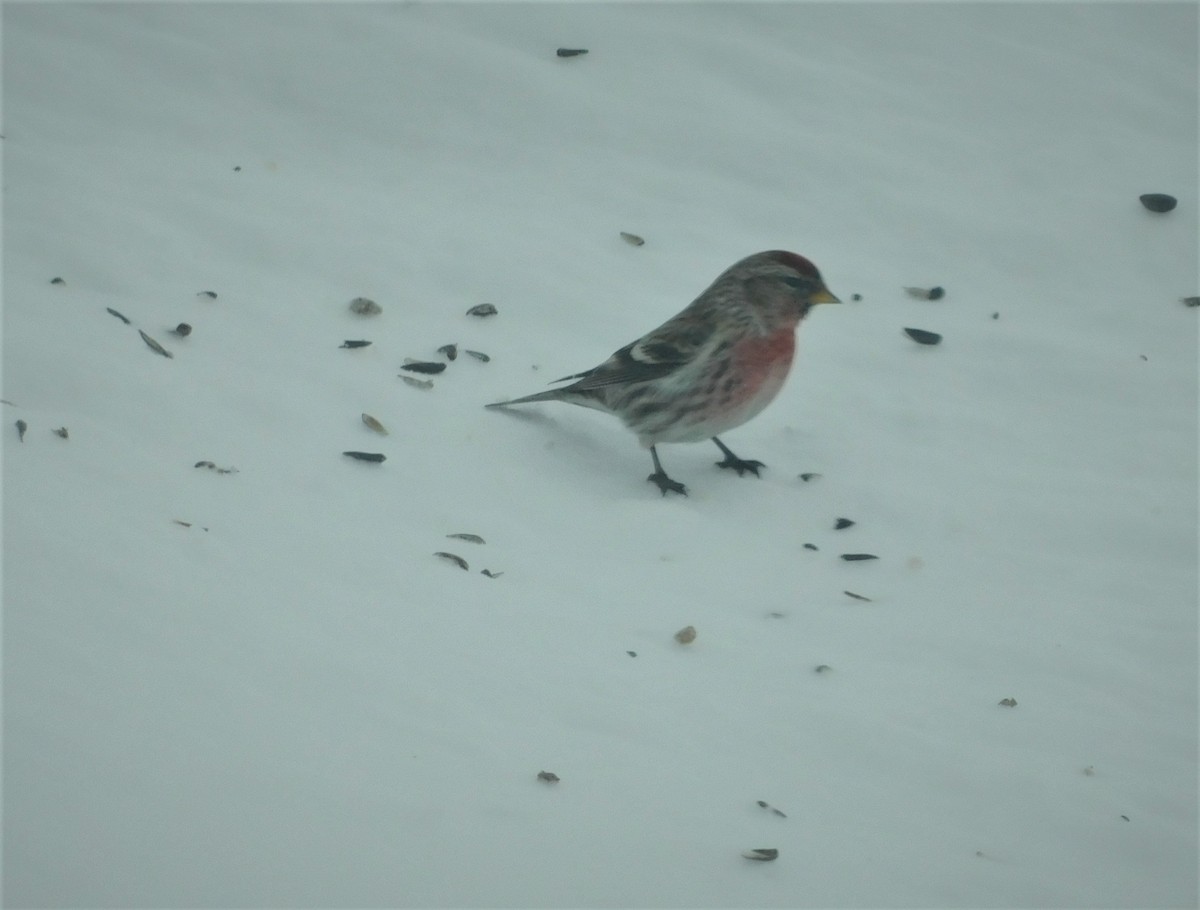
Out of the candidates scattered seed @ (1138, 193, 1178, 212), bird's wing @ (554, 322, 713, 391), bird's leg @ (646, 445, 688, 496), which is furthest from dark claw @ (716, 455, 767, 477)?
scattered seed @ (1138, 193, 1178, 212)

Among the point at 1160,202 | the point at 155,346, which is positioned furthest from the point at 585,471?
the point at 1160,202

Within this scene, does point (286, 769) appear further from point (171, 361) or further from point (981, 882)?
point (171, 361)

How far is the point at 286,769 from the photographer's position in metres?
3.22

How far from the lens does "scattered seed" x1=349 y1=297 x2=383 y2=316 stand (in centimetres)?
598

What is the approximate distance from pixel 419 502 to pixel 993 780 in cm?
223

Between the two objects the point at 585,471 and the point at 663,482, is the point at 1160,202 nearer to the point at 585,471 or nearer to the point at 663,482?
the point at 663,482

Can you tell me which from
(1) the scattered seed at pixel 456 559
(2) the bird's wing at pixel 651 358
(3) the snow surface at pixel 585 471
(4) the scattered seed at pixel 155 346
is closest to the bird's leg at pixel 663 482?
(3) the snow surface at pixel 585 471

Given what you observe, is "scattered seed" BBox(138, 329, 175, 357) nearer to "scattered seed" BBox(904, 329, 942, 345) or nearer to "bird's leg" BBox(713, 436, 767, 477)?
"bird's leg" BBox(713, 436, 767, 477)

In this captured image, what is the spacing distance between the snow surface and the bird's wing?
13.7 inches

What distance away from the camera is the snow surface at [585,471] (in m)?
3.32

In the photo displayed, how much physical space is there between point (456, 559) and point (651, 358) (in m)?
1.49

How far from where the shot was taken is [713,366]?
5.53 meters

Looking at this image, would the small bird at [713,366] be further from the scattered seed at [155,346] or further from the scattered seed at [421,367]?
the scattered seed at [155,346]

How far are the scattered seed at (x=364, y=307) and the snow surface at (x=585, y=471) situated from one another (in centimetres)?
5
